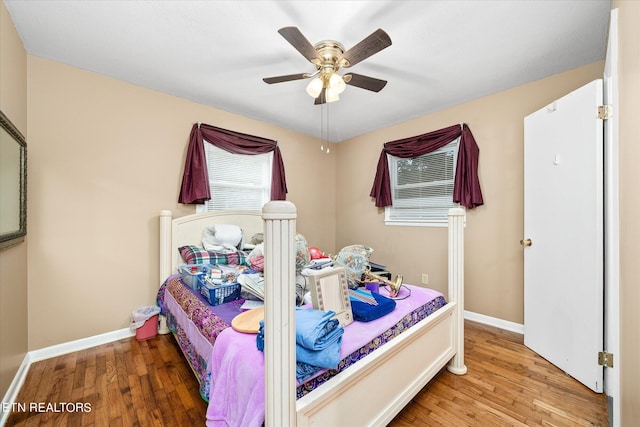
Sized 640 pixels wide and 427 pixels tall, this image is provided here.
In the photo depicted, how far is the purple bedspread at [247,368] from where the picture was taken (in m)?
0.96

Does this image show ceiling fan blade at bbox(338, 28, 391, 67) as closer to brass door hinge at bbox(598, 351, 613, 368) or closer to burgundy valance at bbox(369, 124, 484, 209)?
burgundy valance at bbox(369, 124, 484, 209)

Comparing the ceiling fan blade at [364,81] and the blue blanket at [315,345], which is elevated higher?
the ceiling fan blade at [364,81]

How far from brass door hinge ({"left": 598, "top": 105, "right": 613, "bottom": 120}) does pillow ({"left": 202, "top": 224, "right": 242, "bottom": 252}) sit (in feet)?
10.5

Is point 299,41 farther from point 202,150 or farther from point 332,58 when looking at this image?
point 202,150

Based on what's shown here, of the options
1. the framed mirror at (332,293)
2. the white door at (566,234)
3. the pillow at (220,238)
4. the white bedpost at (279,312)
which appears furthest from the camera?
the pillow at (220,238)

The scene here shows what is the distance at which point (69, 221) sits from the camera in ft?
7.28

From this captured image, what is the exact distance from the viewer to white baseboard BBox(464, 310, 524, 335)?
8.38 ft

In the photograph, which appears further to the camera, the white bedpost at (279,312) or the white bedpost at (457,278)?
the white bedpost at (457,278)

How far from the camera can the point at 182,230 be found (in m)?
2.72

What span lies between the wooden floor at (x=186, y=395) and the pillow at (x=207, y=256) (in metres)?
0.80

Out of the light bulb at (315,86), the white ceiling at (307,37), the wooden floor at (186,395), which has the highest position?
the white ceiling at (307,37)

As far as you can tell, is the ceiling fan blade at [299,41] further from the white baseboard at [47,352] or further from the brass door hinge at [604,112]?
the white baseboard at [47,352]

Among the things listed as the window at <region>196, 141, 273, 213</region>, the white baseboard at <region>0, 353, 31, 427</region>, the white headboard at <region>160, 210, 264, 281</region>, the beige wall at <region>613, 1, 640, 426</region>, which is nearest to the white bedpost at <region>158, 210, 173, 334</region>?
the white headboard at <region>160, 210, 264, 281</region>

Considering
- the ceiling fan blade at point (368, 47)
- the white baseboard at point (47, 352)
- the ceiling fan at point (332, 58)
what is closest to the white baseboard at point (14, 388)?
the white baseboard at point (47, 352)
